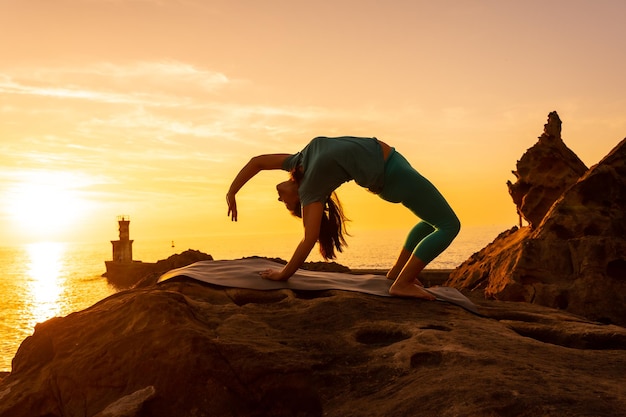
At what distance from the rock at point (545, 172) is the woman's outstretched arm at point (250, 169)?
852cm

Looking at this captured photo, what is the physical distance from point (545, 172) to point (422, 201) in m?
8.37

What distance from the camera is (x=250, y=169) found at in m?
5.22

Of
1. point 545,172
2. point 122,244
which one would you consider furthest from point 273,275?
point 122,244

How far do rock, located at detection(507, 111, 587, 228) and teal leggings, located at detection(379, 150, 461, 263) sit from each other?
7.87 meters

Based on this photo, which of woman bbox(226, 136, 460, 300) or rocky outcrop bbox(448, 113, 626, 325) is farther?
rocky outcrop bbox(448, 113, 626, 325)

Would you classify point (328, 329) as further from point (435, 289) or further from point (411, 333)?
point (435, 289)

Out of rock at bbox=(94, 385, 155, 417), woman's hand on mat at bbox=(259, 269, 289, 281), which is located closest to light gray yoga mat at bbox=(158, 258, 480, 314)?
woman's hand on mat at bbox=(259, 269, 289, 281)

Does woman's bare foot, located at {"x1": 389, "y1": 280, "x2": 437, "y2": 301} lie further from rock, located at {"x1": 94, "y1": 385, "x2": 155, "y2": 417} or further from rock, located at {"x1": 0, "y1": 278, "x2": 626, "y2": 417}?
rock, located at {"x1": 94, "y1": 385, "x2": 155, "y2": 417}

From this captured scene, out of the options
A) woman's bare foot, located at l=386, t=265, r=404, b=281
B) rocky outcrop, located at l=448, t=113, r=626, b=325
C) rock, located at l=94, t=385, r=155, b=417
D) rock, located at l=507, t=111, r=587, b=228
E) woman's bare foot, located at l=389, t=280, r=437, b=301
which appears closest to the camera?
rock, located at l=94, t=385, r=155, b=417

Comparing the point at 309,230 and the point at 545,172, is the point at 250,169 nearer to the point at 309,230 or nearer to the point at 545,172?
the point at 309,230

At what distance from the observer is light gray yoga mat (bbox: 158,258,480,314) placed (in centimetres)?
499

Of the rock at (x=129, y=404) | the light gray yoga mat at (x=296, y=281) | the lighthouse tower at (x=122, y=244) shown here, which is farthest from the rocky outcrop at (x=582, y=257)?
the lighthouse tower at (x=122, y=244)

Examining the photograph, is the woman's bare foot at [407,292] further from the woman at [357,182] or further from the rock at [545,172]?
the rock at [545,172]

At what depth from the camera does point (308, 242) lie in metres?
4.79
